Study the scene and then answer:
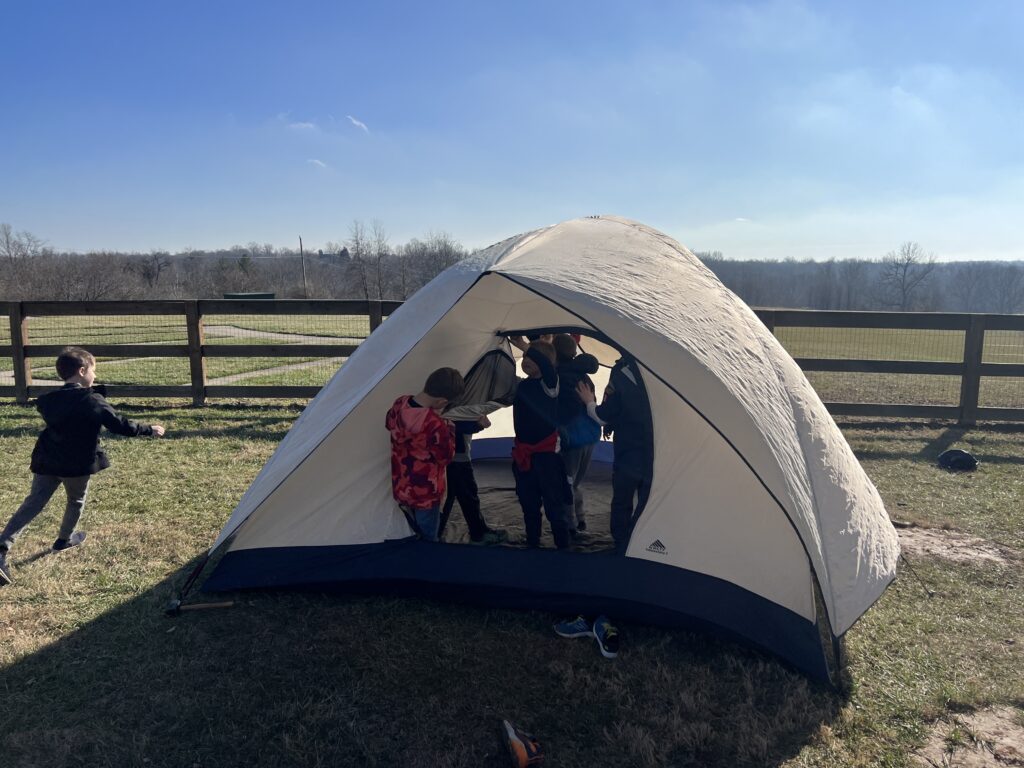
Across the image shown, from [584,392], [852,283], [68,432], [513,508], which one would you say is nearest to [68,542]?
[68,432]

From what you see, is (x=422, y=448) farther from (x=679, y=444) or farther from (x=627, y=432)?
(x=679, y=444)

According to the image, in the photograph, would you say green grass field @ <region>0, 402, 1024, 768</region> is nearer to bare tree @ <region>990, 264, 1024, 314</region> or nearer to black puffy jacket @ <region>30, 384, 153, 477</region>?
black puffy jacket @ <region>30, 384, 153, 477</region>

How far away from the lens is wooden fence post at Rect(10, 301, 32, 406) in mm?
9029

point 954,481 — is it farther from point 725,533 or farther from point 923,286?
point 923,286

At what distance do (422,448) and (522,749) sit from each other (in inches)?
68.2

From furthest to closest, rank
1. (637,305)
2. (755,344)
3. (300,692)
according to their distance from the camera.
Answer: (755,344), (637,305), (300,692)

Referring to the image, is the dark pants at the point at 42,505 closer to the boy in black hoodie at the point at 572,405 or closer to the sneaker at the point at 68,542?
the sneaker at the point at 68,542

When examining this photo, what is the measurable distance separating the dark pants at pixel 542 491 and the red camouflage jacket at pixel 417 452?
1.79 feet

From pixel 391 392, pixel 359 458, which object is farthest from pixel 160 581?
pixel 391 392

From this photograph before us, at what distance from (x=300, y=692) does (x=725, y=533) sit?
2.09m

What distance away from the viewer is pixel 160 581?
4137 mm

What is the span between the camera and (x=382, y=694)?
3.03 metres

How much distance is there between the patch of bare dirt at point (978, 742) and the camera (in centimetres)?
266

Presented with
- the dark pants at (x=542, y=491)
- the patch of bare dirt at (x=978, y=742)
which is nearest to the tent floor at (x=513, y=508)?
the dark pants at (x=542, y=491)
